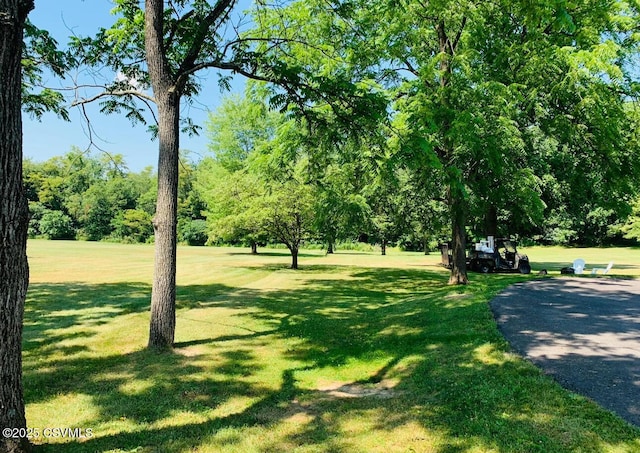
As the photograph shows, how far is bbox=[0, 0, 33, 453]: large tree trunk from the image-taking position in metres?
3.17

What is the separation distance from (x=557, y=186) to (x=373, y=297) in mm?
12829

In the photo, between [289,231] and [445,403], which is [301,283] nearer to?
[289,231]

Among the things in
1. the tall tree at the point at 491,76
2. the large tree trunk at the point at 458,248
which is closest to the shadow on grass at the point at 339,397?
the tall tree at the point at 491,76

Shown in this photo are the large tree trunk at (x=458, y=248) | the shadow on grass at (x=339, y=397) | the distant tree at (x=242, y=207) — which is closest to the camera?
the shadow on grass at (x=339, y=397)

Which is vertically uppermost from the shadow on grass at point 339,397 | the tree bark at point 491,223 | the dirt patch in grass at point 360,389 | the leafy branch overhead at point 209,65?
the leafy branch overhead at point 209,65

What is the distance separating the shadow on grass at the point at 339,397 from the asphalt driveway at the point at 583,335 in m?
0.30

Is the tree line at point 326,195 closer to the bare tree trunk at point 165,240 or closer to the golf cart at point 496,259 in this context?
the golf cart at point 496,259

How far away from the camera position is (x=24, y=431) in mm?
3398

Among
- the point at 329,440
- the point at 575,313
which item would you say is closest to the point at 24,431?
the point at 329,440

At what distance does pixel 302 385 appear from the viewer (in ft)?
18.4

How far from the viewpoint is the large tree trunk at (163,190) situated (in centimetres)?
693

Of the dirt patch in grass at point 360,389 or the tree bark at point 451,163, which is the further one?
the tree bark at point 451,163

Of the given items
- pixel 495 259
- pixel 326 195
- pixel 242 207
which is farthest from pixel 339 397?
pixel 242 207

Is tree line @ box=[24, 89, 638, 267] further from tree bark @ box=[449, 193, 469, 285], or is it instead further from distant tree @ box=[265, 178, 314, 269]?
tree bark @ box=[449, 193, 469, 285]
